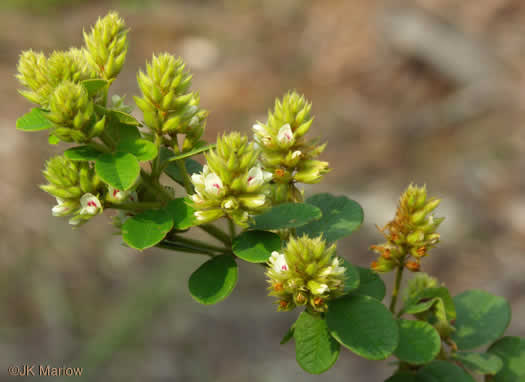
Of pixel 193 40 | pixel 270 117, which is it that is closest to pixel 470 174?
pixel 193 40

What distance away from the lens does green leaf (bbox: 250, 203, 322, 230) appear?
1.43m

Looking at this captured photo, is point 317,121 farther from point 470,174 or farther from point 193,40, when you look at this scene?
point 193,40

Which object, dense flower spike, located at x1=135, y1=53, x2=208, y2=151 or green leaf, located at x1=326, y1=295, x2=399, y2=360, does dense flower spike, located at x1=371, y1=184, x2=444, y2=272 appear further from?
dense flower spike, located at x1=135, y1=53, x2=208, y2=151

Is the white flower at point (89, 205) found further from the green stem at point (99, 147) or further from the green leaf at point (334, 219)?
the green leaf at point (334, 219)

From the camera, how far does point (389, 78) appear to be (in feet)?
28.3

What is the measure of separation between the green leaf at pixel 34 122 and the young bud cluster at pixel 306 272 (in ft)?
2.35

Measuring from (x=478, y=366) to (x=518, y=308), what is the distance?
469 centimetres

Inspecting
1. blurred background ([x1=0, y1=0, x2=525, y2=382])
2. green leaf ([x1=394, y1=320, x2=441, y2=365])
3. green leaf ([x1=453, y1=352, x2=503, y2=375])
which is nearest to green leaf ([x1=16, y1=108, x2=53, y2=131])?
green leaf ([x1=394, y1=320, x2=441, y2=365])

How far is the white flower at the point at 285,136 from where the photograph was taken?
150 centimetres

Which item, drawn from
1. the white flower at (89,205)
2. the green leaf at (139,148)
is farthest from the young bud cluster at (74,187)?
the green leaf at (139,148)

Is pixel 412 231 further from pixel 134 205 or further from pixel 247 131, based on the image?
pixel 247 131

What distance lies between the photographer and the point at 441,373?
5.43 feet

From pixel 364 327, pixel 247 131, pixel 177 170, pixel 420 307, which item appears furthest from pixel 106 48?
pixel 247 131

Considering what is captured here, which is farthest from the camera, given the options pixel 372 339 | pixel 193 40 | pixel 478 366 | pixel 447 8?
pixel 193 40
